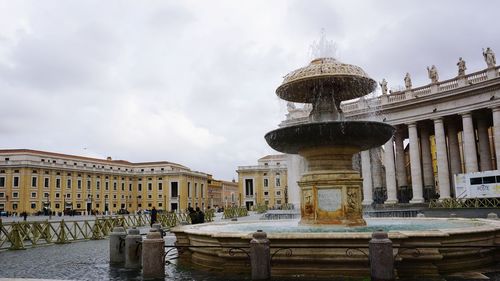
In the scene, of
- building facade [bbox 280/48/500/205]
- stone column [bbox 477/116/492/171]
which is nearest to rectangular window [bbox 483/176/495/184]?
building facade [bbox 280/48/500/205]

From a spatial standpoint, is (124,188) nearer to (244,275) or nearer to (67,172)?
(67,172)

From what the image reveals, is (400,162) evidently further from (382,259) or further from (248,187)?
(248,187)

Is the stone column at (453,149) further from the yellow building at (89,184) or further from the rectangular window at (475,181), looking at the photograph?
the yellow building at (89,184)

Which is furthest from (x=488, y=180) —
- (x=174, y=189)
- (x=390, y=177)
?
(x=174, y=189)

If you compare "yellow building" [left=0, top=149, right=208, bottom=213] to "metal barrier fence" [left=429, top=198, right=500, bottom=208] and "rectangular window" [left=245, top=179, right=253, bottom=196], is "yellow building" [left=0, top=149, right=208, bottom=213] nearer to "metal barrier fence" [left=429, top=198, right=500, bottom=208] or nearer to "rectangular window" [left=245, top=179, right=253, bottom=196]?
"rectangular window" [left=245, top=179, right=253, bottom=196]

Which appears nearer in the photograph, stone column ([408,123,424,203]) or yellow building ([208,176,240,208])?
stone column ([408,123,424,203])

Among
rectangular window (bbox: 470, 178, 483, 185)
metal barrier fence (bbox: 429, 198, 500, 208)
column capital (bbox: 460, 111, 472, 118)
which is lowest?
metal barrier fence (bbox: 429, 198, 500, 208)

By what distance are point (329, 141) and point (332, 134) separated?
17.0 inches

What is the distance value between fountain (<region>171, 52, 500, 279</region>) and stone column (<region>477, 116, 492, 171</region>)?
104 ft

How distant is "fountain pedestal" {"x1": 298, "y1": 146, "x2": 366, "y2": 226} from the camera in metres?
12.2

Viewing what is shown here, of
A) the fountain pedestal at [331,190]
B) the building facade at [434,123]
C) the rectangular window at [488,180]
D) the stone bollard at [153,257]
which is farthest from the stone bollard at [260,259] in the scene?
the rectangular window at [488,180]

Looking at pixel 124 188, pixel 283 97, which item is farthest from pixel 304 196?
pixel 124 188

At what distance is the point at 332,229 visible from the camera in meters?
11.3

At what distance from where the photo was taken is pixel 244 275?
30.0ft
